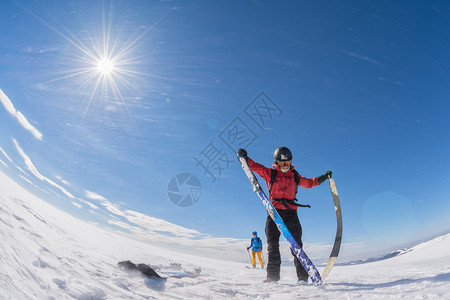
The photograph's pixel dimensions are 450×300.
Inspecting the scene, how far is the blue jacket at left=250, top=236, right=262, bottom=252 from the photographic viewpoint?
12795 millimetres

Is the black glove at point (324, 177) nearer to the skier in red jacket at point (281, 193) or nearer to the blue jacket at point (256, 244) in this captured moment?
the skier in red jacket at point (281, 193)

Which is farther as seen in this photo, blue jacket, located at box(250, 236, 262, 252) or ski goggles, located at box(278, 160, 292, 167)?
blue jacket, located at box(250, 236, 262, 252)

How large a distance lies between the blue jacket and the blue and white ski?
9.05m

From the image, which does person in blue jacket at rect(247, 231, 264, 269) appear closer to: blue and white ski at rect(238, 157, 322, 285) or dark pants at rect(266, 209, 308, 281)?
dark pants at rect(266, 209, 308, 281)

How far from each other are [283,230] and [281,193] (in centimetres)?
82

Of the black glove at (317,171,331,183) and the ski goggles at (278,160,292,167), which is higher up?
the ski goggles at (278,160,292,167)

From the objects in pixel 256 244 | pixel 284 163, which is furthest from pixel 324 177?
pixel 256 244

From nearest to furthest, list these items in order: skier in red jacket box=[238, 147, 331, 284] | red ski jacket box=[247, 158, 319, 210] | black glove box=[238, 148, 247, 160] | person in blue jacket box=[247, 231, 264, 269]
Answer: skier in red jacket box=[238, 147, 331, 284] < red ski jacket box=[247, 158, 319, 210] < black glove box=[238, 148, 247, 160] < person in blue jacket box=[247, 231, 264, 269]

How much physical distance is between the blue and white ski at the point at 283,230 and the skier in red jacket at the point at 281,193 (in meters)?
0.14

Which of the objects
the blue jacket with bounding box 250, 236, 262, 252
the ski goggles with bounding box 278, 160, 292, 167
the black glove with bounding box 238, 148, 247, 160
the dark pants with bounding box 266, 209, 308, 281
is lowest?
the dark pants with bounding box 266, 209, 308, 281

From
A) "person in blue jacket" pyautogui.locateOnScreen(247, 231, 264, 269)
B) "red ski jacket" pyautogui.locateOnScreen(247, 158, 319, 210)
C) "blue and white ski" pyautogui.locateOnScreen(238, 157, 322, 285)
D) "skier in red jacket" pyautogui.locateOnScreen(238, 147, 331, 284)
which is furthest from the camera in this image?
"person in blue jacket" pyautogui.locateOnScreen(247, 231, 264, 269)

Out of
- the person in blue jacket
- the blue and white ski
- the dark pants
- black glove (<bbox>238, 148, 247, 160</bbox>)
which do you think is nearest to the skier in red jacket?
the dark pants

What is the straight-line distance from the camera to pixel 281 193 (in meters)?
4.86

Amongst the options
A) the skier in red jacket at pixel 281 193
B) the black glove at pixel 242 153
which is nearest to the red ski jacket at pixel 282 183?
the skier in red jacket at pixel 281 193
